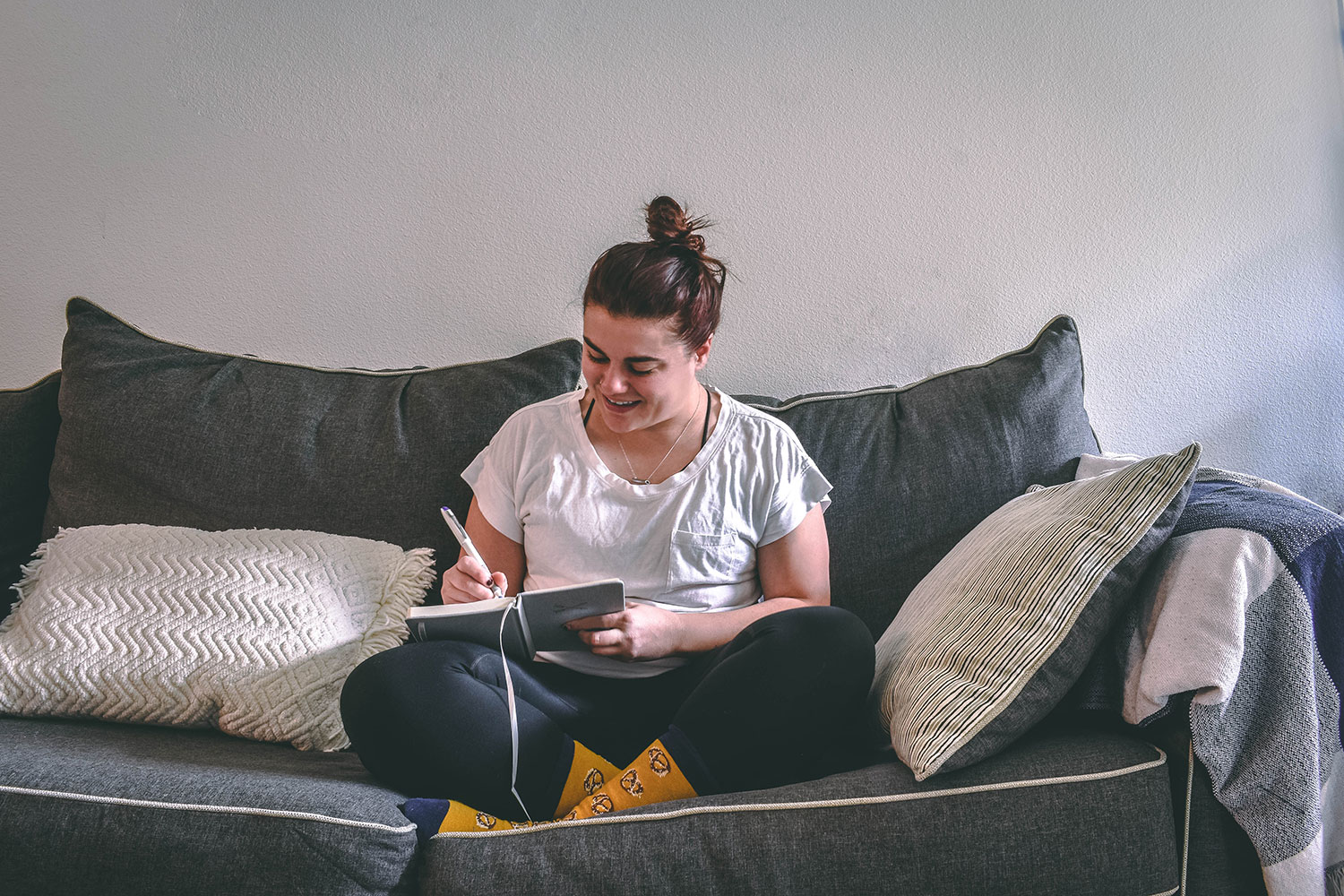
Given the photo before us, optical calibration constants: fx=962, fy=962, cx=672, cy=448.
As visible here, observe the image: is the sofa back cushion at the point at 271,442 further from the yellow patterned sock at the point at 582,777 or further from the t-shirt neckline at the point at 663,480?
the yellow patterned sock at the point at 582,777

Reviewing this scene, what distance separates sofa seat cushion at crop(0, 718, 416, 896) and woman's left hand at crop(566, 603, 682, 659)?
31 cm

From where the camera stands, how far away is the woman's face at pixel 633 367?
1291 mm

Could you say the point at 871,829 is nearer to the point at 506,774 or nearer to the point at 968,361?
the point at 506,774

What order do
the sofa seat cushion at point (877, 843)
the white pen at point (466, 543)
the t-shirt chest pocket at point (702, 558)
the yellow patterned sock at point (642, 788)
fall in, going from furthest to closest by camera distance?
the t-shirt chest pocket at point (702, 558) < the white pen at point (466, 543) < the yellow patterned sock at point (642, 788) < the sofa seat cushion at point (877, 843)

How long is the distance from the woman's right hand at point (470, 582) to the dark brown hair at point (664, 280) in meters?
0.38

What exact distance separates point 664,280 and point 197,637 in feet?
2.58

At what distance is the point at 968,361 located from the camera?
185 centimetres

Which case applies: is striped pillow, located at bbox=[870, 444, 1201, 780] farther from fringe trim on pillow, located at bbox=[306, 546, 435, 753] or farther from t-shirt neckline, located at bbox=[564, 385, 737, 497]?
fringe trim on pillow, located at bbox=[306, 546, 435, 753]

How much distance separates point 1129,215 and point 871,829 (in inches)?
54.6

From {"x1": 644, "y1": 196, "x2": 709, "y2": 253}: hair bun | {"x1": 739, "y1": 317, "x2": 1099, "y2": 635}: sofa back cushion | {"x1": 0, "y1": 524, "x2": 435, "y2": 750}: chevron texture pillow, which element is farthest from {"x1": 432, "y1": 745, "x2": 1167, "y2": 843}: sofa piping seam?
{"x1": 644, "y1": 196, "x2": 709, "y2": 253}: hair bun

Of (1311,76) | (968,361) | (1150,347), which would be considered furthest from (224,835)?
(1311,76)

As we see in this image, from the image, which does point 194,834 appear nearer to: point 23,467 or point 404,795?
point 404,795

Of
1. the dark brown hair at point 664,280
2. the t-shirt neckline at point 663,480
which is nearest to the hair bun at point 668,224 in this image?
the dark brown hair at point 664,280

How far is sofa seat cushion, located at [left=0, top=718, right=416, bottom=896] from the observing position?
91 cm
